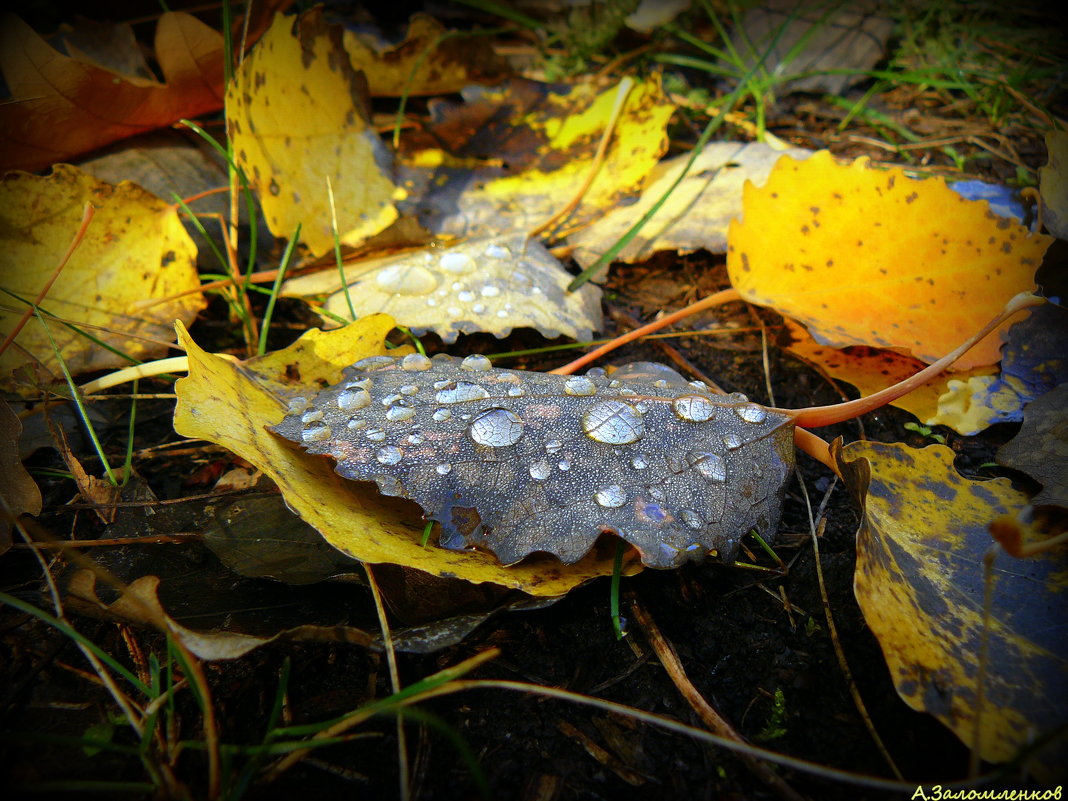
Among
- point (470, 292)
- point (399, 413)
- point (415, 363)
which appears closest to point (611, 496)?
point (399, 413)

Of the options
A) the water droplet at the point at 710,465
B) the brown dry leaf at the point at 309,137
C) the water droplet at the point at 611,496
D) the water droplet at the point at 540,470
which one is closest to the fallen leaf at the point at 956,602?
the water droplet at the point at 710,465

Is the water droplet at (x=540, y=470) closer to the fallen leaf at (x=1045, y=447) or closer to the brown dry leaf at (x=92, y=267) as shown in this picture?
the fallen leaf at (x=1045, y=447)

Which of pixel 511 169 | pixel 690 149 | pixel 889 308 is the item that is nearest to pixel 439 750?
pixel 889 308

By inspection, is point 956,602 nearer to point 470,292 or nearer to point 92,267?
point 470,292

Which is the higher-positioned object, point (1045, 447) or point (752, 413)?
point (752, 413)

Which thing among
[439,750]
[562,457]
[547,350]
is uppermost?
[562,457]

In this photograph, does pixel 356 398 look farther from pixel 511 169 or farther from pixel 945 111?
pixel 945 111
